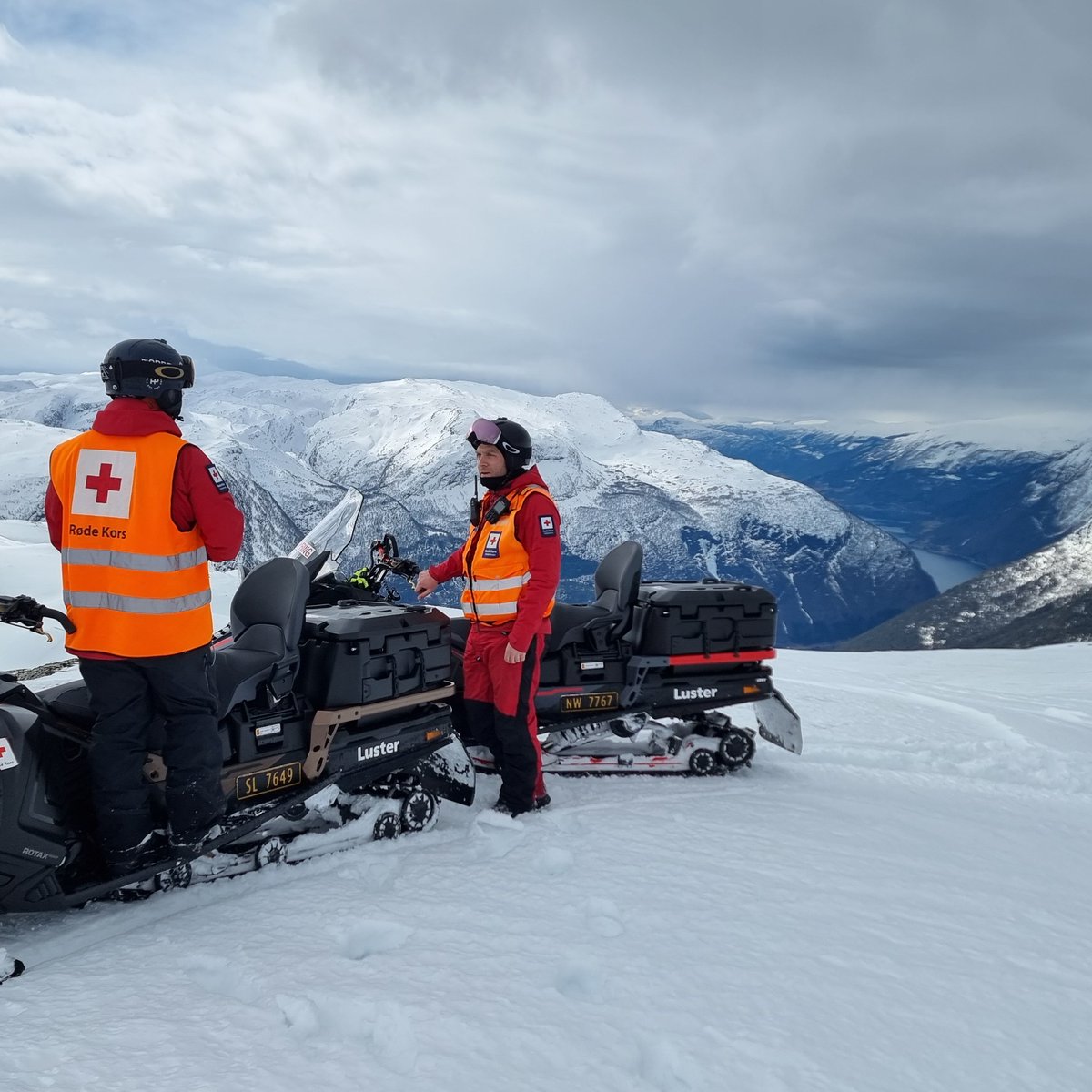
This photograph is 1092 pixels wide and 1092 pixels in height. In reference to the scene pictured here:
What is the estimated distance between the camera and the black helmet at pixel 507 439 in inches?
167

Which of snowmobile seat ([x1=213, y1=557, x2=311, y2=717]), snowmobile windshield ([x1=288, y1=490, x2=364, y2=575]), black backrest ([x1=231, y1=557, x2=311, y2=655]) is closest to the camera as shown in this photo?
snowmobile seat ([x1=213, y1=557, x2=311, y2=717])

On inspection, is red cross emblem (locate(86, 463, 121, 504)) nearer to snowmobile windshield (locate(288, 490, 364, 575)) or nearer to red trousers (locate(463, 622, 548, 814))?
snowmobile windshield (locate(288, 490, 364, 575))

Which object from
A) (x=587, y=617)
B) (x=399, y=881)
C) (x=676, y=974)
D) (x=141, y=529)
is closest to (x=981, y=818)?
(x=587, y=617)

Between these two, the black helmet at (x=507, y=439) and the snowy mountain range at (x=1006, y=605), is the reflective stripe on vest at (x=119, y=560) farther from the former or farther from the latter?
the snowy mountain range at (x=1006, y=605)

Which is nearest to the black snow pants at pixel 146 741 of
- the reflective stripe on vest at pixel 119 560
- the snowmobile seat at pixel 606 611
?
the reflective stripe on vest at pixel 119 560

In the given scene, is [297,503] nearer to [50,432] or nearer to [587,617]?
[50,432]

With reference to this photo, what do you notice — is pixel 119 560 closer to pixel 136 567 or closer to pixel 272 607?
pixel 136 567

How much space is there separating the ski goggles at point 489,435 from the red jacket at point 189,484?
5.24 ft

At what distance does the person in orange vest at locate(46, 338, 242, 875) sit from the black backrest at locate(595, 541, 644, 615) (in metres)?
2.85

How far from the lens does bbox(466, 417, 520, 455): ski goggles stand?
4.24 meters

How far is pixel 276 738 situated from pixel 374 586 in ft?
4.83

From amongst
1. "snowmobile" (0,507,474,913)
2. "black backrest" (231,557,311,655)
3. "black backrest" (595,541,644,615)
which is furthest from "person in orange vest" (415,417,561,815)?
"black backrest" (231,557,311,655)

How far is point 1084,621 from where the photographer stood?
10131 cm

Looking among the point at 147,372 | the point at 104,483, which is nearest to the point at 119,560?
the point at 104,483
